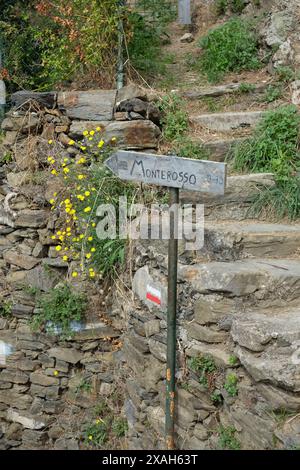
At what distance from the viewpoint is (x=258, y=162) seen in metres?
4.67

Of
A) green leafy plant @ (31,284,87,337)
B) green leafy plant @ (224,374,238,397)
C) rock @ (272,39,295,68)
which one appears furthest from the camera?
rock @ (272,39,295,68)

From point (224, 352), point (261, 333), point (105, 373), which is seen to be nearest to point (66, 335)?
point (105, 373)

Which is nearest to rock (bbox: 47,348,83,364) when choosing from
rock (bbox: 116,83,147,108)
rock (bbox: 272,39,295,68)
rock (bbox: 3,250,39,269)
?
rock (bbox: 3,250,39,269)

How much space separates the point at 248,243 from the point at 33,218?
2.14m

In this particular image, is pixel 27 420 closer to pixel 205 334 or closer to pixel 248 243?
pixel 205 334

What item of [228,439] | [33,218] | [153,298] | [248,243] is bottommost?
[228,439]

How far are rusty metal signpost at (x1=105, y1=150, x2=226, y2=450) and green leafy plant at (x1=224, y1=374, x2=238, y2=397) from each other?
0.37 meters

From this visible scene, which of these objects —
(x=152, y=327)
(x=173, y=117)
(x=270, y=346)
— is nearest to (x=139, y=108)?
(x=173, y=117)

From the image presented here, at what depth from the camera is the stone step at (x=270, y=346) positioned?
2732mm

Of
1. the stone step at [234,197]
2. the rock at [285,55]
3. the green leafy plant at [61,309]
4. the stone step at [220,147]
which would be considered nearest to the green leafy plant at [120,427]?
the green leafy plant at [61,309]

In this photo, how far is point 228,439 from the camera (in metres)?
3.01

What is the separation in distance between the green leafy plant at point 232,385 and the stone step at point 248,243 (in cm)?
95

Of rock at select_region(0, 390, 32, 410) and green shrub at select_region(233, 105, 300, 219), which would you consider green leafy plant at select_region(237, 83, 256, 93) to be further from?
rock at select_region(0, 390, 32, 410)

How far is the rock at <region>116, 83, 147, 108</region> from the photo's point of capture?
483 cm
